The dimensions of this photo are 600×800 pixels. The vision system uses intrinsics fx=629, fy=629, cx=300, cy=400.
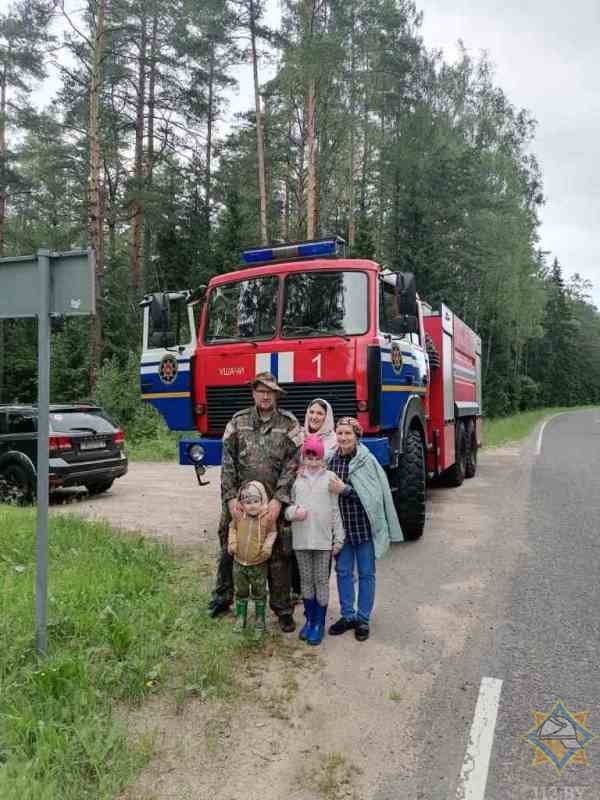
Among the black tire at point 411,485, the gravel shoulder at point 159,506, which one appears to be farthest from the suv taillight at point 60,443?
the black tire at point 411,485

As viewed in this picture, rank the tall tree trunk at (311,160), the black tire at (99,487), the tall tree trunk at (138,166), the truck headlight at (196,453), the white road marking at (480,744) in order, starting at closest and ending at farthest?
the white road marking at (480,744), the truck headlight at (196,453), the black tire at (99,487), the tall tree trunk at (311,160), the tall tree trunk at (138,166)

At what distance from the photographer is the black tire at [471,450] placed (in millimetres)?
11305

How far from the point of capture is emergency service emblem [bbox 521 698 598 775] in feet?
9.57

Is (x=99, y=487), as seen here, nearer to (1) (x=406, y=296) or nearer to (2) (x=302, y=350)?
(2) (x=302, y=350)

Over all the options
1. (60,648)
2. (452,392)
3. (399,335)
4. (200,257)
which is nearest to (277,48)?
(200,257)

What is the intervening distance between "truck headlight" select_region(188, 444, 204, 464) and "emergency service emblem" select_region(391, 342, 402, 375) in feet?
6.55

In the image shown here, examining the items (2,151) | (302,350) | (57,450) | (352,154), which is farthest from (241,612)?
(352,154)

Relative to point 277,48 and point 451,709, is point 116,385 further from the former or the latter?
point 451,709

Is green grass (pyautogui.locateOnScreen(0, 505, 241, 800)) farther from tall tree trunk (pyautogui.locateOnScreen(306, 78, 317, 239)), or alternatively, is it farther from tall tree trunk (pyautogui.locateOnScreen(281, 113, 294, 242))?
tall tree trunk (pyautogui.locateOnScreen(281, 113, 294, 242))

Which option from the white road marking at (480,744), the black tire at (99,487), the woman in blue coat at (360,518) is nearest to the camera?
the white road marking at (480,744)

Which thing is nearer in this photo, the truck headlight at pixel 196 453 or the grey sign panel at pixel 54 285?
the grey sign panel at pixel 54 285

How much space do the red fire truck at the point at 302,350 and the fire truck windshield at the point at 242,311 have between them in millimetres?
11

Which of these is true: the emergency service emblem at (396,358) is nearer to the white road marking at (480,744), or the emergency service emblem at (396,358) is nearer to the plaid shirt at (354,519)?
the plaid shirt at (354,519)

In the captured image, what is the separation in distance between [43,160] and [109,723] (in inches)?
809
